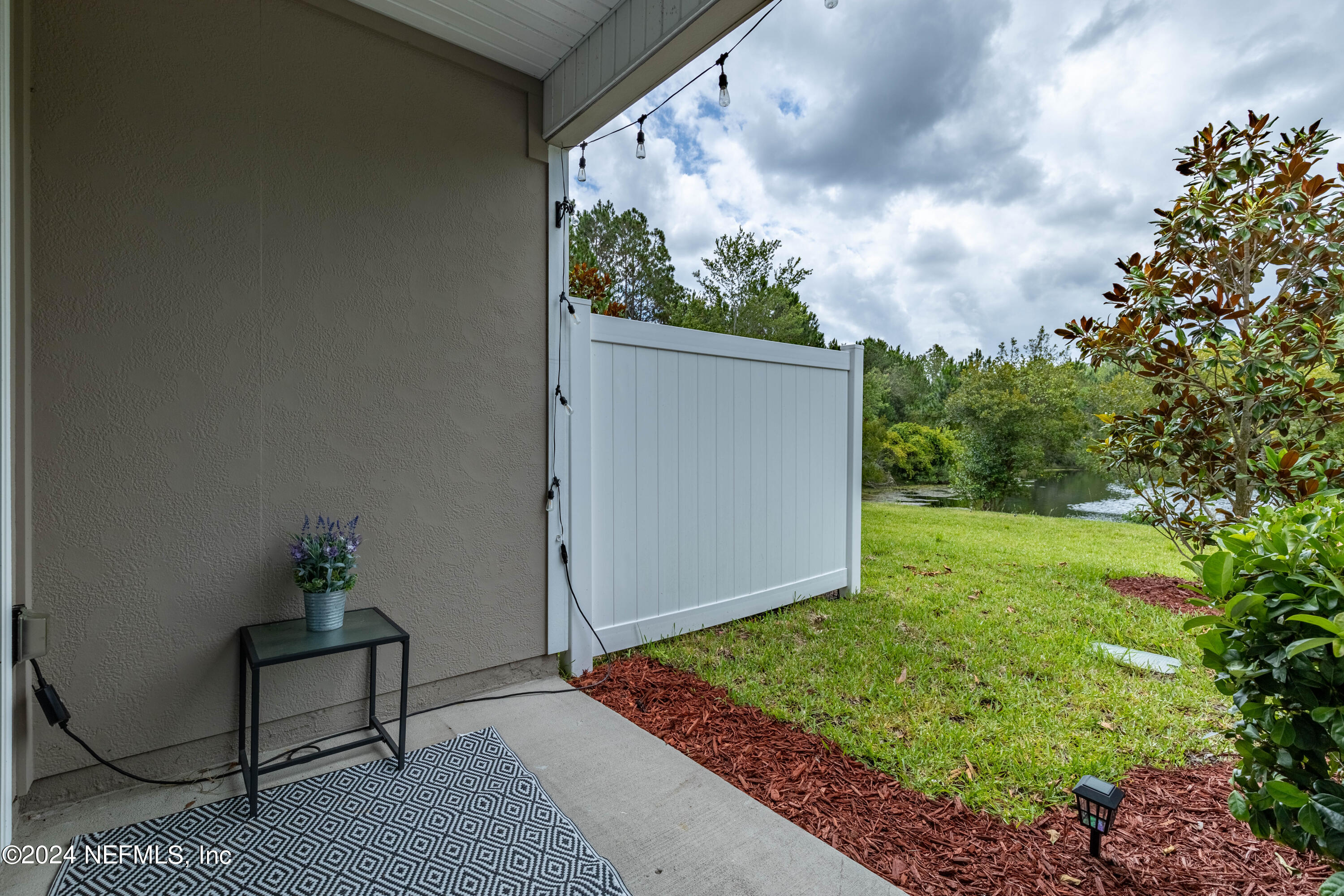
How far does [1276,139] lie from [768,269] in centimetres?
1035

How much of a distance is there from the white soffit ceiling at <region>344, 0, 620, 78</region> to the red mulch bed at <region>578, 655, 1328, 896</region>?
106 inches

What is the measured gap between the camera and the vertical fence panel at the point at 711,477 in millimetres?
A: 2889

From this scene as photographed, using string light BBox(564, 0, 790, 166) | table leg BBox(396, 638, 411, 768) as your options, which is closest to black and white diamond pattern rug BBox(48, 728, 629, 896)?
table leg BBox(396, 638, 411, 768)

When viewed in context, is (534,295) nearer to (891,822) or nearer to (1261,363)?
(891,822)

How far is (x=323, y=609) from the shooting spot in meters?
1.94

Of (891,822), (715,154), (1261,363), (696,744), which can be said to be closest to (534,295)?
(696,744)

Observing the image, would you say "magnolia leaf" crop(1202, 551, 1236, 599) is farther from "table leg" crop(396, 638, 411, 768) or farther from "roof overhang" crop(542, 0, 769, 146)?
"table leg" crop(396, 638, 411, 768)

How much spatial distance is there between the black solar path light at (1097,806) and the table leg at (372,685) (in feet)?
7.23

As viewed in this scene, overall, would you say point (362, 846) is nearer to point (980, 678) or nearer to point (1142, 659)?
point (980, 678)

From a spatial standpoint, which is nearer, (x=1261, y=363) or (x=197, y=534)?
(x=197, y=534)

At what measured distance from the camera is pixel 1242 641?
112cm

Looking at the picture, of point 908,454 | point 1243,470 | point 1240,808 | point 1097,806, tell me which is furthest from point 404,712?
point 908,454

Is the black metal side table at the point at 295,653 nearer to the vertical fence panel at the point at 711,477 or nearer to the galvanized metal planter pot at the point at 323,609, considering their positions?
the galvanized metal planter pot at the point at 323,609

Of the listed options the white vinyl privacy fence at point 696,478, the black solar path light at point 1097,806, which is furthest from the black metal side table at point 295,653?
the black solar path light at point 1097,806
